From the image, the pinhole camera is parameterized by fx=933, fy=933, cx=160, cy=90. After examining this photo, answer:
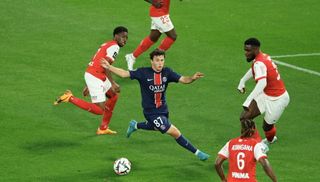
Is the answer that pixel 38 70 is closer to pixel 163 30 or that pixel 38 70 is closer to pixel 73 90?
pixel 73 90

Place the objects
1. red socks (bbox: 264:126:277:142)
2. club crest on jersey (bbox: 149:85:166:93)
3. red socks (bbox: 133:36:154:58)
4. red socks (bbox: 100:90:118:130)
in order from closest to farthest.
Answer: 1. club crest on jersey (bbox: 149:85:166:93)
2. red socks (bbox: 264:126:277:142)
3. red socks (bbox: 100:90:118:130)
4. red socks (bbox: 133:36:154:58)

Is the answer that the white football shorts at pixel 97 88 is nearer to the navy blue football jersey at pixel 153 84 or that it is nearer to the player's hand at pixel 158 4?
the navy blue football jersey at pixel 153 84

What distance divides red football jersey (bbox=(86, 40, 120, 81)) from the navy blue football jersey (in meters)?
2.08

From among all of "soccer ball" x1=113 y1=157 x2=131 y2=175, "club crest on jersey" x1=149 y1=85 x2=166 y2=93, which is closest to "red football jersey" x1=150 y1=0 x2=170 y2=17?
"club crest on jersey" x1=149 y1=85 x2=166 y2=93

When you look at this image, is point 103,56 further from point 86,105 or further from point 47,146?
point 47,146

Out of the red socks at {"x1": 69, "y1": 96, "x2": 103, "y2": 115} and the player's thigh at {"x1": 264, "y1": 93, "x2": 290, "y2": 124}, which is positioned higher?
the player's thigh at {"x1": 264, "y1": 93, "x2": 290, "y2": 124}

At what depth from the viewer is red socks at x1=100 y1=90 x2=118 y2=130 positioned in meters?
21.6

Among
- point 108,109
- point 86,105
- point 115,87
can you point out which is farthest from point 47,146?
point 115,87

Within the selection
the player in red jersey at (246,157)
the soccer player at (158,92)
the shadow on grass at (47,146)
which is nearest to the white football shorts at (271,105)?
the soccer player at (158,92)

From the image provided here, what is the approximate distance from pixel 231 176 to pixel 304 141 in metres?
6.14

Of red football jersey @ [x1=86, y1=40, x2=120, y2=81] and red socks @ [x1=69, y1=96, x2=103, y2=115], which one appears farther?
red football jersey @ [x1=86, y1=40, x2=120, y2=81]

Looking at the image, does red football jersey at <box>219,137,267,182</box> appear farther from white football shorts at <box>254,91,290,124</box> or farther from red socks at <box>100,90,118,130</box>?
red socks at <box>100,90,118,130</box>

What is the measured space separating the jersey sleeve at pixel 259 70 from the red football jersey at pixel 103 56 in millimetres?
3430

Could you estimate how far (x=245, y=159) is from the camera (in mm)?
15289
